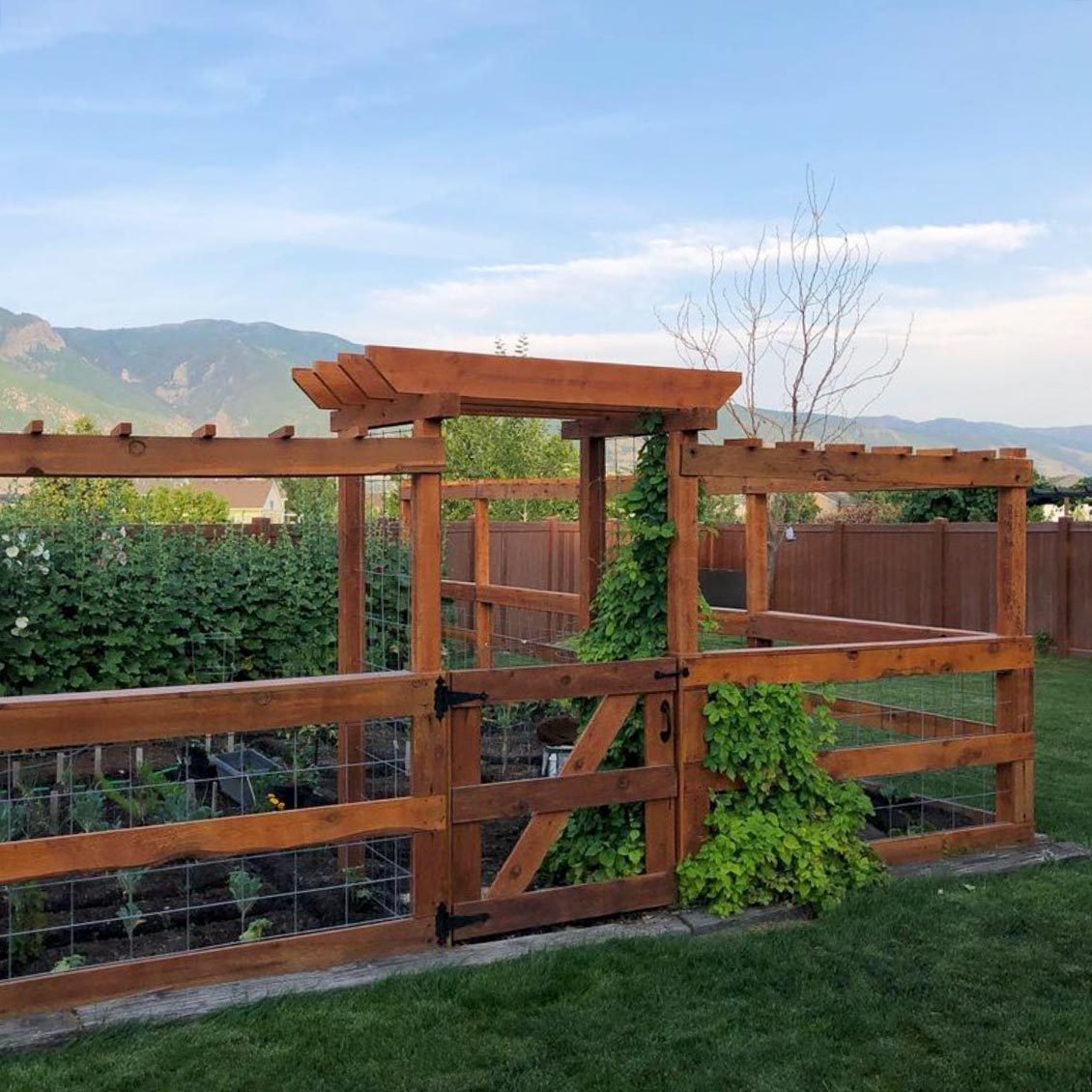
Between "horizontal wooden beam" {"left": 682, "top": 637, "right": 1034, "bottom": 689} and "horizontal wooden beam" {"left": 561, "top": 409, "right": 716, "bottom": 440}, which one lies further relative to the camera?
"horizontal wooden beam" {"left": 682, "top": 637, "right": 1034, "bottom": 689}

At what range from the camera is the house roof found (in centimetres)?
447

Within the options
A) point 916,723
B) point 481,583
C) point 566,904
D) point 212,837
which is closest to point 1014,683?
point 916,723

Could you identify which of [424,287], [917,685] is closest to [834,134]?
[917,685]

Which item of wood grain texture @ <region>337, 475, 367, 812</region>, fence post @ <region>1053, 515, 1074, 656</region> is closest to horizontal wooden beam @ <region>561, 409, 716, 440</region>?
wood grain texture @ <region>337, 475, 367, 812</region>

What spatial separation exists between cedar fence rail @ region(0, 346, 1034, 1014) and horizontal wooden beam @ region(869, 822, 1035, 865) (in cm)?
1

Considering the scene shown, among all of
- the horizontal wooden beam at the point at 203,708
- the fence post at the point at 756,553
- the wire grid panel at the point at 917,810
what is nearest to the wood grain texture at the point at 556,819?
the horizontal wooden beam at the point at 203,708

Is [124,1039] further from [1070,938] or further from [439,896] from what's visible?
[1070,938]

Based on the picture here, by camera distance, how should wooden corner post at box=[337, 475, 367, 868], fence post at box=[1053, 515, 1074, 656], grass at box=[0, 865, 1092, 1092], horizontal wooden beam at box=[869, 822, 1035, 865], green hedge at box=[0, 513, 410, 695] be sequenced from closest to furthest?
grass at box=[0, 865, 1092, 1092]
wooden corner post at box=[337, 475, 367, 868]
horizontal wooden beam at box=[869, 822, 1035, 865]
green hedge at box=[0, 513, 410, 695]
fence post at box=[1053, 515, 1074, 656]

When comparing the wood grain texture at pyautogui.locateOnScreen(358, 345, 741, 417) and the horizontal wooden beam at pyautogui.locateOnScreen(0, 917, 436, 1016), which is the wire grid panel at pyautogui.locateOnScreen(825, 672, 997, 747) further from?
the horizontal wooden beam at pyautogui.locateOnScreen(0, 917, 436, 1016)

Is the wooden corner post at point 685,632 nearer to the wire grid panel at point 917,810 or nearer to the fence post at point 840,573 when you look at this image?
the wire grid panel at point 917,810

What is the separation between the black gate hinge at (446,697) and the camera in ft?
14.6

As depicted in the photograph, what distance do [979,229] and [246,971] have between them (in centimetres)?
4065

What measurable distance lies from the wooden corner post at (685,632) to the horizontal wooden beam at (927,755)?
681 mm

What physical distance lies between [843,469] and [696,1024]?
8.56 ft
